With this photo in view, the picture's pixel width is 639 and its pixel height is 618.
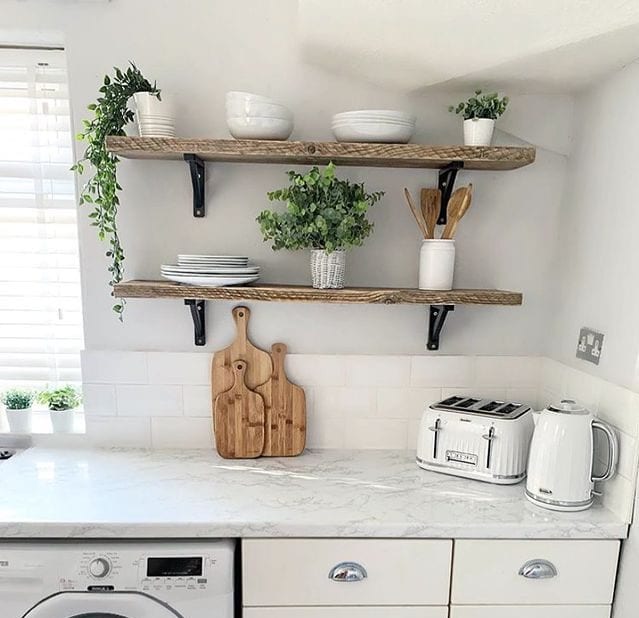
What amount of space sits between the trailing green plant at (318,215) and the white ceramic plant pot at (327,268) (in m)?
0.02

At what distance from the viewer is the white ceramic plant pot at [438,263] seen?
1596 mm

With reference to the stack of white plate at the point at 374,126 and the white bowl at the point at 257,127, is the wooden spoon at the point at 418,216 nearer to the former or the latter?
the stack of white plate at the point at 374,126

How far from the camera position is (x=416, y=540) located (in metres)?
1.34

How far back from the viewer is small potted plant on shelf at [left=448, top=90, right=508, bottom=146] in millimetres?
1529

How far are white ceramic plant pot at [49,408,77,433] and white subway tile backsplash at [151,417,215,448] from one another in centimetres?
31

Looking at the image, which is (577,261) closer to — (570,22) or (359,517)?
(570,22)

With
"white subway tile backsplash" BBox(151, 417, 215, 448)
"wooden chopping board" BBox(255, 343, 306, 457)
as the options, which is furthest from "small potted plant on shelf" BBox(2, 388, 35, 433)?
"wooden chopping board" BBox(255, 343, 306, 457)

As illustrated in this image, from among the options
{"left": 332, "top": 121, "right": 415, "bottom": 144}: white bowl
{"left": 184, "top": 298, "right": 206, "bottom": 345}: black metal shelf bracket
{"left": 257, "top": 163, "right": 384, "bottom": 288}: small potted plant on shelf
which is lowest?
{"left": 184, "top": 298, "right": 206, "bottom": 345}: black metal shelf bracket

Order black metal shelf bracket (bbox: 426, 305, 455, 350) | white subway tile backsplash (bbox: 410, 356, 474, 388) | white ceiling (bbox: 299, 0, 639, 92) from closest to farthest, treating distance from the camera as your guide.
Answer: white ceiling (bbox: 299, 0, 639, 92) < black metal shelf bracket (bbox: 426, 305, 455, 350) < white subway tile backsplash (bbox: 410, 356, 474, 388)

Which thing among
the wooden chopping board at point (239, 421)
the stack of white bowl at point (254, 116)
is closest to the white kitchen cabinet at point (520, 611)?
the wooden chopping board at point (239, 421)

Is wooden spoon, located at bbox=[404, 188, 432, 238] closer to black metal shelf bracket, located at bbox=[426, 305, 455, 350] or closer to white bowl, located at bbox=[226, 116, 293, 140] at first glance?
black metal shelf bracket, located at bbox=[426, 305, 455, 350]

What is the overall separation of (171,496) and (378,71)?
1.40m

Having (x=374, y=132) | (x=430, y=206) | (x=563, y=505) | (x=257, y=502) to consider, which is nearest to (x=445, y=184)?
(x=430, y=206)

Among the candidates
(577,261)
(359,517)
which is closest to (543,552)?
(359,517)
